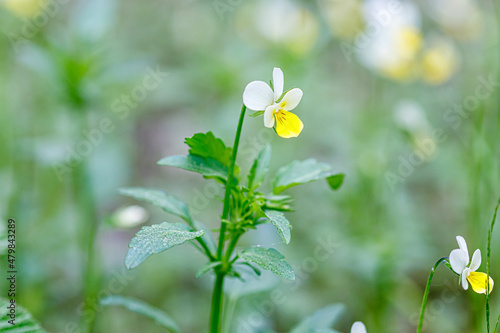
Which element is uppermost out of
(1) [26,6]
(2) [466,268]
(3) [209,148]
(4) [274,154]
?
(1) [26,6]

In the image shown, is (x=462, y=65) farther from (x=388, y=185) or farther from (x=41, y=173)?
(x=41, y=173)

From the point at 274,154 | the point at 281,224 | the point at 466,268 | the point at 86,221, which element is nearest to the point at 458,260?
the point at 466,268

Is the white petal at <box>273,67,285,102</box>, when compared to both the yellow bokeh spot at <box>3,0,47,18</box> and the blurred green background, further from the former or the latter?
the yellow bokeh spot at <box>3,0,47,18</box>

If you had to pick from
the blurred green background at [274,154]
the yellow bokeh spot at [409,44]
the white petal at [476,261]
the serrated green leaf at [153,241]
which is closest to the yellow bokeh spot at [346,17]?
the blurred green background at [274,154]

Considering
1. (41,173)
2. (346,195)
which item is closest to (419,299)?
(346,195)

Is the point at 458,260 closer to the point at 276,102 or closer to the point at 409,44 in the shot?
the point at 276,102
